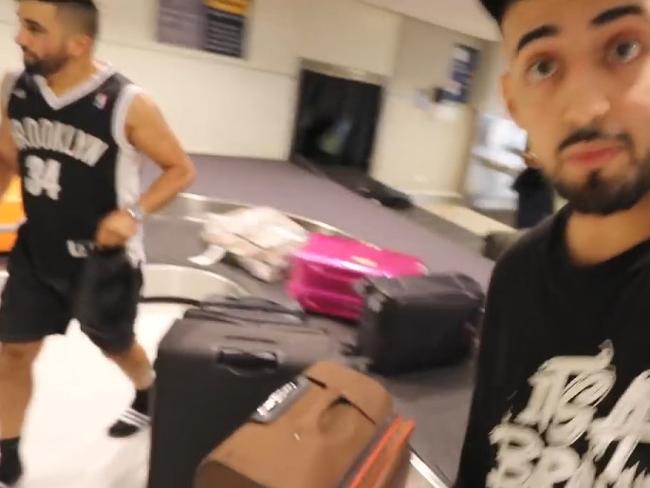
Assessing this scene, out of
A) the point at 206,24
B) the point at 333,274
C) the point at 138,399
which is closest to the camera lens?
the point at 138,399

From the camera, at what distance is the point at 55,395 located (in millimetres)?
2400

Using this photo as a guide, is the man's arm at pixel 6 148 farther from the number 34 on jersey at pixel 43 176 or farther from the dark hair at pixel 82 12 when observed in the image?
the dark hair at pixel 82 12

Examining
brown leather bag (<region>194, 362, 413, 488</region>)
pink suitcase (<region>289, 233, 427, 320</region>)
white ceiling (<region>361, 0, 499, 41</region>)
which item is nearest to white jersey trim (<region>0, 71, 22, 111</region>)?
brown leather bag (<region>194, 362, 413, 488</region>)

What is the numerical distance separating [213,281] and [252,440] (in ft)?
7.26

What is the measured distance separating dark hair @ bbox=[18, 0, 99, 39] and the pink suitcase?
4.54ft

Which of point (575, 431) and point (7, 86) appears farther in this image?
point (7, 86)

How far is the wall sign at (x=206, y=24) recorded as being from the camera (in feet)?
17.0

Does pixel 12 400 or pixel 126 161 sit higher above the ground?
pixel 126 161

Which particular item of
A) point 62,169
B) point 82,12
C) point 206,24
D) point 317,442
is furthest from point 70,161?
point 206,24

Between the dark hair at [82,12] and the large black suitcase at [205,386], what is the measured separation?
791 mm

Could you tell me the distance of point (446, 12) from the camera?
19.7ft

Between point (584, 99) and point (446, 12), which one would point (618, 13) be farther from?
point (446, 12)

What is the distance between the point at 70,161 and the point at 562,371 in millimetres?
1419

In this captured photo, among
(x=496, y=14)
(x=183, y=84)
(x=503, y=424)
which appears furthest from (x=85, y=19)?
(x=183, y=84)
